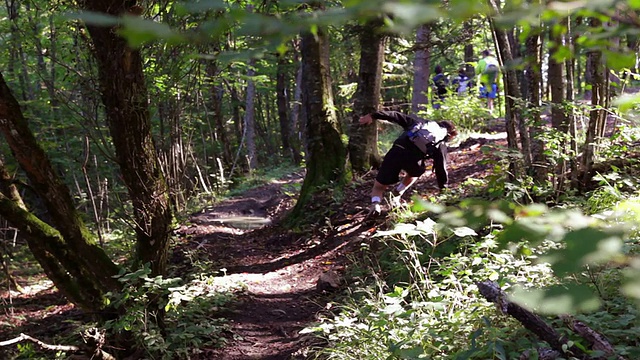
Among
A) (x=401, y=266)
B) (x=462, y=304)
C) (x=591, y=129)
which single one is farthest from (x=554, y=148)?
(x=462, y=304)

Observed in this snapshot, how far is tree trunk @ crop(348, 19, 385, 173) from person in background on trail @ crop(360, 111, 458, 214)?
6.56 ft

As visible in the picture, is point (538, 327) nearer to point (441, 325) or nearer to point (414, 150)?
point (441, 325)

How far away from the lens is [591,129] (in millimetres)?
5551

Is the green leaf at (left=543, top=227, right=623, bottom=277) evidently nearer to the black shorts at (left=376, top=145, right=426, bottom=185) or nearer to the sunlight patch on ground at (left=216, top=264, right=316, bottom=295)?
the sunlight patch on ground at (left=216, top=264, right=316, bottom=295)

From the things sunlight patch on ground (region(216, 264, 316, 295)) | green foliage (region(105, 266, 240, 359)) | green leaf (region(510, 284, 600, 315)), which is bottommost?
sunlight patch on ground (region(216, 264, 316, 295))

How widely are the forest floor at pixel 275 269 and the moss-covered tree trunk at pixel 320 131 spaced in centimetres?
49

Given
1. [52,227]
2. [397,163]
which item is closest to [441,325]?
[52,227]

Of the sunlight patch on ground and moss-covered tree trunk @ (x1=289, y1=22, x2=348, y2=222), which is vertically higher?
moss-covered tree trunk @ (x1=289, y1=22, x2=348, y2=222)

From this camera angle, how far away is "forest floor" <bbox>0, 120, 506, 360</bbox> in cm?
519

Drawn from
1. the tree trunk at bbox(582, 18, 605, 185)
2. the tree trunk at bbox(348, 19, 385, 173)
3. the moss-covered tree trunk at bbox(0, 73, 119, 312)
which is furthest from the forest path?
the tree trunk at bbox(582, 18, 605, 185)

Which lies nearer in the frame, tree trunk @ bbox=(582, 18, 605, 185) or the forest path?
the forest path

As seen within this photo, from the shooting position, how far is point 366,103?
30.3 ft

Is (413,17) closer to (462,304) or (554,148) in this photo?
(462,304)

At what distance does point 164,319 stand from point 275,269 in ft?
7.97
